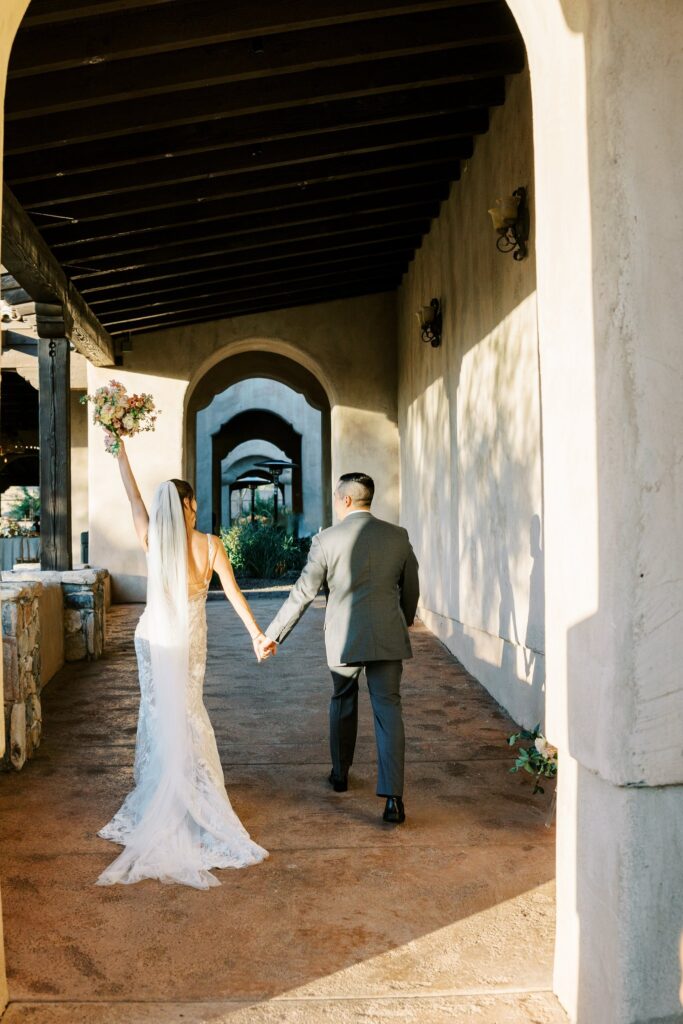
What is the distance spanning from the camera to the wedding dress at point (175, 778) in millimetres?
3741

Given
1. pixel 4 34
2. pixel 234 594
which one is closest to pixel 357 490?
pixel 234 594

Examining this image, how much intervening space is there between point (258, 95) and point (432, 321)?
3.38m

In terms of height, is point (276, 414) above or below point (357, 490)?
above

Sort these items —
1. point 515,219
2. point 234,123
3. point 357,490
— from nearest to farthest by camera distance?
point 357,490 < point 515,219 < point 234,123

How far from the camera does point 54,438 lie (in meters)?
8.44

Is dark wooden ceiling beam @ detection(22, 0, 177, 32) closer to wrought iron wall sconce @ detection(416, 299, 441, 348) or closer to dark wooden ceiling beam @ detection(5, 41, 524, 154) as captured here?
dark wooden ceiling beam @ detection(5, 41, 524, 154)

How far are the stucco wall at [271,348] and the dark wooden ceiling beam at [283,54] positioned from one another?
258 inches

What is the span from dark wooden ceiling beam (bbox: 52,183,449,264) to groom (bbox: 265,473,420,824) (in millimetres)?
4723

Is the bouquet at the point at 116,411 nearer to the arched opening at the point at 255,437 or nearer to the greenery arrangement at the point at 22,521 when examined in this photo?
the greenery arrangement at the point at 22,521

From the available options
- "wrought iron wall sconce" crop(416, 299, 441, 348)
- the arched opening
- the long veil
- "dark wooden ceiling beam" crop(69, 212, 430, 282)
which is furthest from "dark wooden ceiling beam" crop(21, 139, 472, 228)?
the arched opening

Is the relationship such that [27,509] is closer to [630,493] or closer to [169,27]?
[169,27]

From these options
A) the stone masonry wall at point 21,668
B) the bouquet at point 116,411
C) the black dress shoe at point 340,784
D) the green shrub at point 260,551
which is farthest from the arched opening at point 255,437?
the black dress shoe at point 340,784

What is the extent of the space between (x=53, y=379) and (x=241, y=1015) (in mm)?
6894

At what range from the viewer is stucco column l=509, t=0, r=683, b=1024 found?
87.4 inches
